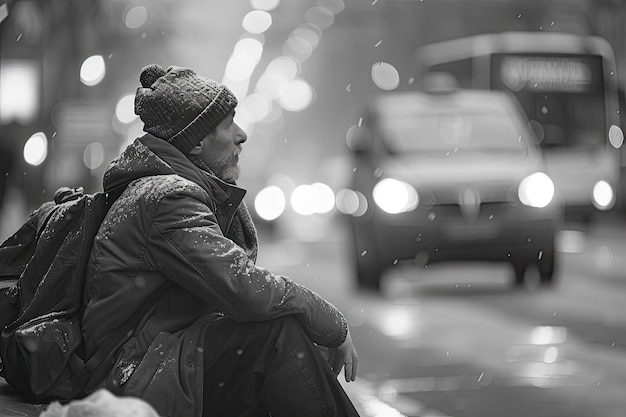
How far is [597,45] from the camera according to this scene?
30.1 m

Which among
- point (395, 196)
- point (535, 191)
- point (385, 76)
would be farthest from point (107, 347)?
point (385, 76)

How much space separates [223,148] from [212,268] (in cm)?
58

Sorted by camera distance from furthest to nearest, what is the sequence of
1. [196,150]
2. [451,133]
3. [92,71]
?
[92,71] → [451,133] → [196,150]

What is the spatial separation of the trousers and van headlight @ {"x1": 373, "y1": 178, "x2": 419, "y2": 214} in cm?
933

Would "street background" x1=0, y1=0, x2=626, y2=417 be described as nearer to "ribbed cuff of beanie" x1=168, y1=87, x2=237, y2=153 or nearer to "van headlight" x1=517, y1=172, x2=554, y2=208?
"van headlight" x1=517, y1=172, x2=554, y2=208

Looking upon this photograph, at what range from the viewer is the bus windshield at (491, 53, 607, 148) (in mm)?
29375

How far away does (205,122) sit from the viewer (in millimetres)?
4773

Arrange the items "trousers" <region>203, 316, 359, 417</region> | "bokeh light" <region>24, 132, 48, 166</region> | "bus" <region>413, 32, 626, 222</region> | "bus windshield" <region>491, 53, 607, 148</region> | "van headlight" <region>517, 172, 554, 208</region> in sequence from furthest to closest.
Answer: "bokeh light" <region>24, 132, 48, 166</region> → "bus windshield" <region>491, 53, 607, 148</region> → "bus" <region>413, 32, 626, 222</region> → "van headlight" <region>517, 172, 554, 208</region> → "trousers" <region>203, 316, 359, 417</region>

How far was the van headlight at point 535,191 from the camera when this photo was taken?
1440 cm

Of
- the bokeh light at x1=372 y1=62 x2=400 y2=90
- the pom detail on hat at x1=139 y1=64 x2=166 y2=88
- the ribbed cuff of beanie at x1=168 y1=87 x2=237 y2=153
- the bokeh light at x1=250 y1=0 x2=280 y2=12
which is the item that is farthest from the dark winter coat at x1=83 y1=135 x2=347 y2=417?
the bokeh light at x1=372 y1=62 x2=400 y2=90

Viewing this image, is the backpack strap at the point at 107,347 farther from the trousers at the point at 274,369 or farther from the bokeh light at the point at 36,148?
the bokeh light at the point at 36,148

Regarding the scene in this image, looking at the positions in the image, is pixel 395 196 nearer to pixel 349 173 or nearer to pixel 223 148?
pixel 349 173

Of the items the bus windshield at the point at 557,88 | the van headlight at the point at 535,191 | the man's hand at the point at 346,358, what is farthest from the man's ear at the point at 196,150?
the bus windshield at the point at 557,88

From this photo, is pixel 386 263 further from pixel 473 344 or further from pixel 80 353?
pixel 80 353
